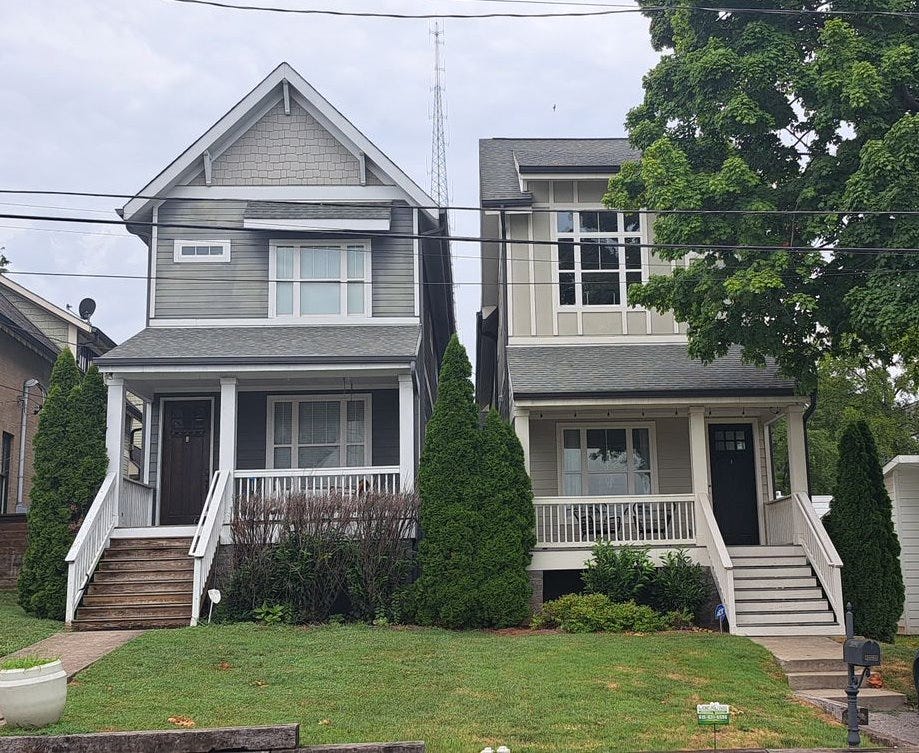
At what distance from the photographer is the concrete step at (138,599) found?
49.9 feet

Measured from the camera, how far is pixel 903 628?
728 inches

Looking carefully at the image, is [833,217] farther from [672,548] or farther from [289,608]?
[289,608]

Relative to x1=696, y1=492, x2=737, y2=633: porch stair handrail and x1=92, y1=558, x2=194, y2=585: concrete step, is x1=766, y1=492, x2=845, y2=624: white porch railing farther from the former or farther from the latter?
x1=92, y1=558, x2=194, y2=585: concrete step

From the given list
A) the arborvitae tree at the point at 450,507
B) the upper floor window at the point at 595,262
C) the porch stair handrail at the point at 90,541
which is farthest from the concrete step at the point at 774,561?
the porch stair handrail at the point at 90,541

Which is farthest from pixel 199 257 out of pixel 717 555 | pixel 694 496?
pixel 717 555

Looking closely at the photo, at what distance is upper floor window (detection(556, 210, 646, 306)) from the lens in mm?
19766

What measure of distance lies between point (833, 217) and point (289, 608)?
9.32 m

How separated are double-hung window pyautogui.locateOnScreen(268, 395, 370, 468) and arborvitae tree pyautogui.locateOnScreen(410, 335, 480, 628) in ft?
11.3

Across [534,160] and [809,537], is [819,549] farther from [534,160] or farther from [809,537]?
[534,160]

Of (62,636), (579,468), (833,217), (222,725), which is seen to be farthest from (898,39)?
(62,636)

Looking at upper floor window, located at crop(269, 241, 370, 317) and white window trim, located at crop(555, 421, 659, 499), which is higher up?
upper floor window, located at crop(269, 241, 370, 317)

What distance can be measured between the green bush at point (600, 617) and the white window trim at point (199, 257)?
29.4ft

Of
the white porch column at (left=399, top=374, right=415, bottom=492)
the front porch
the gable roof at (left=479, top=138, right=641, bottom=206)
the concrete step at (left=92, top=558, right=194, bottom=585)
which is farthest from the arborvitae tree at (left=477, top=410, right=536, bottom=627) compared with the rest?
the gable roof at (left=479, top=138, right=641, bottom=206)

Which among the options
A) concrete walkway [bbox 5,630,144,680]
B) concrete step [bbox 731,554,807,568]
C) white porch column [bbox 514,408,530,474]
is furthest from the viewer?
white porch column [bbox 514,408,530,474]
